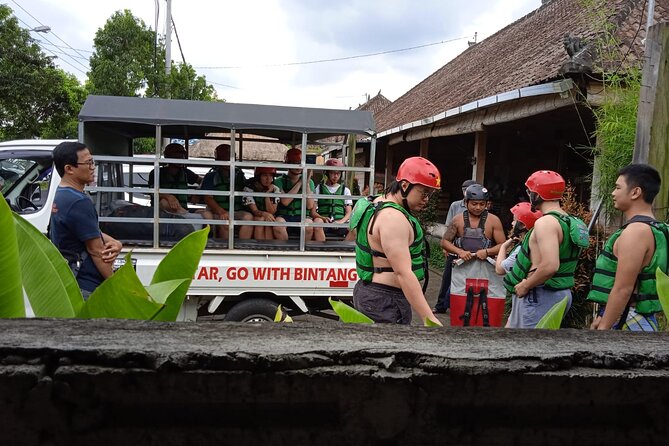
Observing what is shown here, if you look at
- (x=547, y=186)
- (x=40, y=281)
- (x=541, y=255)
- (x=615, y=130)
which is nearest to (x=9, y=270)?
(x=40, y=281)

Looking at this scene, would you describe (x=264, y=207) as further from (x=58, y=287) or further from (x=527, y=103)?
(x=58, y=287)

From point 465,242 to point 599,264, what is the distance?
6.62 feet

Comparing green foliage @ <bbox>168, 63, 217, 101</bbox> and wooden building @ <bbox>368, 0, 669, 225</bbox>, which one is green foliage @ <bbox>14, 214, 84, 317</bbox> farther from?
green foliage @ <bbox>168, 63, 217, 101</bbox>

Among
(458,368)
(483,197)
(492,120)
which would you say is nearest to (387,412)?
(458,368)

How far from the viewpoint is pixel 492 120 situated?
8.00 m

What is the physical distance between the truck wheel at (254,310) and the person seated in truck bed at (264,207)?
90 centimetres

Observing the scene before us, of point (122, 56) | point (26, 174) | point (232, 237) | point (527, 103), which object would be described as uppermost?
point (122, 56)

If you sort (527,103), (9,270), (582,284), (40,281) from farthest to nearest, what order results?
(527,103) → (582,284) → (40,281) → (9,270)

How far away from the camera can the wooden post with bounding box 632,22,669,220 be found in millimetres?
3244

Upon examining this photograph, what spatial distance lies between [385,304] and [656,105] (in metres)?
1.95

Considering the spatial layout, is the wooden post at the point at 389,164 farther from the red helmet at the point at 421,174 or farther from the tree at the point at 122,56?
the red helmet at the point at 421,174

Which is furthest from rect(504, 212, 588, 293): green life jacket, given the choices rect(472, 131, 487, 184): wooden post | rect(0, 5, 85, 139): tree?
rect(0, 5, 85, 139): tree

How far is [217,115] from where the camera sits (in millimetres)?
5008

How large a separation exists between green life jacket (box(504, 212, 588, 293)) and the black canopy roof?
6.78ft
